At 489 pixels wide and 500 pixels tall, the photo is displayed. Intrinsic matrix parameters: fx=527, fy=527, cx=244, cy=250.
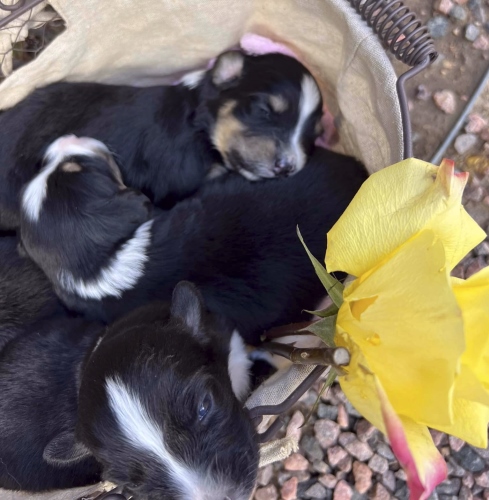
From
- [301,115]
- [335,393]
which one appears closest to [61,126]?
[301,115]

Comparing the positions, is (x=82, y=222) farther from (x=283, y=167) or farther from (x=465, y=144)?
(x=465, y=144)

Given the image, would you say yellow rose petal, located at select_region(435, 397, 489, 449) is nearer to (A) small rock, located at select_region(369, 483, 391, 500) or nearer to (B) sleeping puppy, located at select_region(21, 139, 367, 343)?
(B) sleeping puppy, located at select_region(21, 139, 367, 343)

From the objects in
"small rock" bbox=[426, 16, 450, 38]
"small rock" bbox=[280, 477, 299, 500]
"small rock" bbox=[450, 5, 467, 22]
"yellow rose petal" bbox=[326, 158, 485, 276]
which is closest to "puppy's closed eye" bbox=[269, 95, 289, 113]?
"small rock" bbox=[426, 16, 450, 38]

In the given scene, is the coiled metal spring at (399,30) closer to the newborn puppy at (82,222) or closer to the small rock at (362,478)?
the newborn puppy at (82,222)

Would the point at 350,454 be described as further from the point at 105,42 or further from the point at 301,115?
the point at 105,42

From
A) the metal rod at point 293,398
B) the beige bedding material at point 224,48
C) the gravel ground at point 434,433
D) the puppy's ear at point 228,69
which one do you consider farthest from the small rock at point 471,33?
the metal rod at point 293,398

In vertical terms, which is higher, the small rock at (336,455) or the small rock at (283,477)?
the small rock at (336,455)
